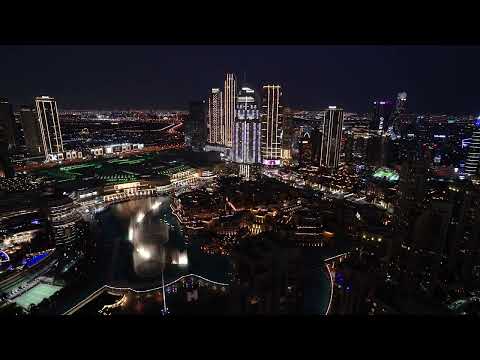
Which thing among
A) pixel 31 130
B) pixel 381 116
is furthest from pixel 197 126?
pixel 381 116

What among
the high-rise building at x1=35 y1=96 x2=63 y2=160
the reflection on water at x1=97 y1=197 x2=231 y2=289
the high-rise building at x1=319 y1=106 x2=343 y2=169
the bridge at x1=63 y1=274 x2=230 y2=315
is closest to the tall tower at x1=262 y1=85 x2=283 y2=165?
the high-rise building at x1=319 y1=106 x2=343 y2=169

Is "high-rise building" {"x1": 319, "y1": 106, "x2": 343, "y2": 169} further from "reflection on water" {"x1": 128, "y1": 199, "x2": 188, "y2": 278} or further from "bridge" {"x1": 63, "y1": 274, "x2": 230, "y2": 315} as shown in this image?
"bridge" {"x1": 63, "y1": 274, "x2": 230, "y2": 315}

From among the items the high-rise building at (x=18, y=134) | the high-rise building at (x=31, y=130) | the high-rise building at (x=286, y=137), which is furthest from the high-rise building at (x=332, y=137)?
the high-rise building at (x=18, y=134)

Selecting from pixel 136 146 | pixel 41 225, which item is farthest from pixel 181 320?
pixel 136 146

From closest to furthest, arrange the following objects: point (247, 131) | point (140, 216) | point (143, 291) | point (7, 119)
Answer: point (143, 291), point (140, 216), point (7, 119), point (247, 131)

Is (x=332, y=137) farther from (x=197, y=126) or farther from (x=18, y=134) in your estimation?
(x=18, y=134)

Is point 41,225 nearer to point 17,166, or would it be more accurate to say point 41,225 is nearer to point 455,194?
point 17,166
